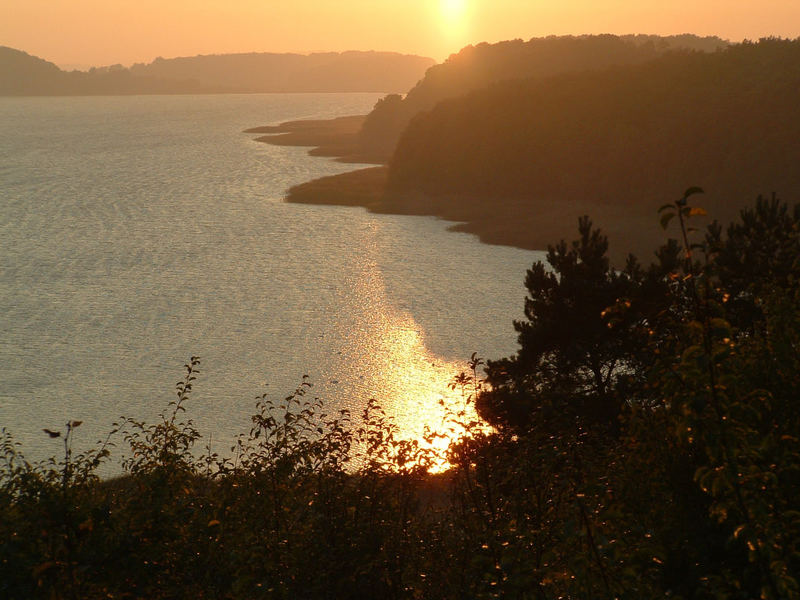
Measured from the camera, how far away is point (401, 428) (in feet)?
109

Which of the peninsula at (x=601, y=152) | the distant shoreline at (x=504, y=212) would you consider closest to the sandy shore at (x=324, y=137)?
the peninsula at (x=601, y=152)

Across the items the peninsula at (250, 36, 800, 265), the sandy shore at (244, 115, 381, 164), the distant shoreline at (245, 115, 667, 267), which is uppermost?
the peninsula at (250, 36, 800, 265)

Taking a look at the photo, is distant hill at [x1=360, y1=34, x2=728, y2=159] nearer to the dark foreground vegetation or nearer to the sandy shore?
the sandy shore


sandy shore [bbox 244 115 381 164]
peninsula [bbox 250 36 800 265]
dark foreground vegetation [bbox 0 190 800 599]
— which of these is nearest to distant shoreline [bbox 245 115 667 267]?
peninsula [bbox 250 36 800 265]

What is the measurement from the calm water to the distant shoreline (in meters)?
3.06

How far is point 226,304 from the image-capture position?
52.7 m

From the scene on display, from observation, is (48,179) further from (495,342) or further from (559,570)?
(559,570)

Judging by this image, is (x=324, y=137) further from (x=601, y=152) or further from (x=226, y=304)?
(x=226, y=304)

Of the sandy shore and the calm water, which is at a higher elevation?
the calm water

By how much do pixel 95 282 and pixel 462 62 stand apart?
142647 mm

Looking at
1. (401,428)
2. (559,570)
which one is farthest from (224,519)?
(401,428)

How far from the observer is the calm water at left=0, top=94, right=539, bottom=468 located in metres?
37.5

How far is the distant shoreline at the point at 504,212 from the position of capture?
7282 centimetres

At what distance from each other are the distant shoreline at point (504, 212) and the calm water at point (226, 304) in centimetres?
306
